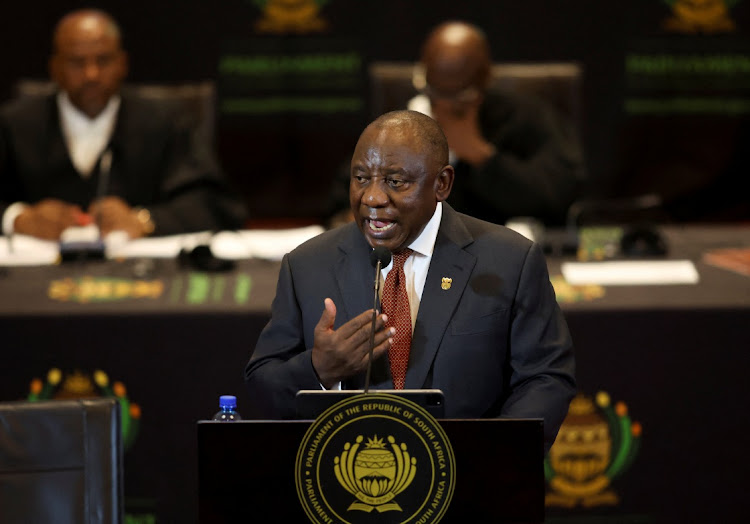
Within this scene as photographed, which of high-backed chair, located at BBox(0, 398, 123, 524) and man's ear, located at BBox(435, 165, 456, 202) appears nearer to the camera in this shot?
high-backed chair, located at BBox(0, 398, 123, 524)

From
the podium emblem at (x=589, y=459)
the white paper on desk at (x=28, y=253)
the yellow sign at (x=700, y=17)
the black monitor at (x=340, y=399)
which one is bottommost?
the podium emblem at (x=589, y=459)

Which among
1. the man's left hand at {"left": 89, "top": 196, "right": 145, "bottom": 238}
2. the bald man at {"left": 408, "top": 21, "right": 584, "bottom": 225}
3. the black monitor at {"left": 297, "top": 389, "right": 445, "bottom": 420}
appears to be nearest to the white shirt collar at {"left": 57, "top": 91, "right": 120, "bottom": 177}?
the man's left hand at {"left": 89, "top": 196, "right": 145, "bottom": 238}

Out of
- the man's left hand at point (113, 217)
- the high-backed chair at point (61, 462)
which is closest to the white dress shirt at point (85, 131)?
the man's left hand at point (113, 217)

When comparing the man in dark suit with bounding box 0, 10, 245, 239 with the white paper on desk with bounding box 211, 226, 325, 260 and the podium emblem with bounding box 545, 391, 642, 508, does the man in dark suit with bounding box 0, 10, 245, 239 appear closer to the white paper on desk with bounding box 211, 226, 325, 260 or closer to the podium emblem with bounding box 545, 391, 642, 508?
the white paper on desk with bounding box 211, 226, 325, 260

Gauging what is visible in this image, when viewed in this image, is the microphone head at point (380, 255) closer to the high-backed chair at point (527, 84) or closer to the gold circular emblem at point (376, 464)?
the gold circular emblem at point (376, 464)

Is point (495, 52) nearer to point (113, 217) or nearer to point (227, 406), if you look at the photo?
point (113, 217)

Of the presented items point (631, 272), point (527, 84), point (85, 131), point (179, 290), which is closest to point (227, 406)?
point (179, 290)

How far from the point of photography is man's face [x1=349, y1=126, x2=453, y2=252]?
184 cm

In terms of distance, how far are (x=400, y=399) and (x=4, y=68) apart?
5085mm

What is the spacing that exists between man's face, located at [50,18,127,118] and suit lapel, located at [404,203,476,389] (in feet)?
7.72

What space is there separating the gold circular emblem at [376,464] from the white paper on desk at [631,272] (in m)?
1.82

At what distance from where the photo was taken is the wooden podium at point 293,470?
1.52m

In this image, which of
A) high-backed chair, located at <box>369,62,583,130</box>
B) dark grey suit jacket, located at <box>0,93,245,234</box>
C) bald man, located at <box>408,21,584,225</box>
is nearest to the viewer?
bald man, located at <box>408,21,584,225</box>

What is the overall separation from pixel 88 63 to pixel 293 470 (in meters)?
2.82
